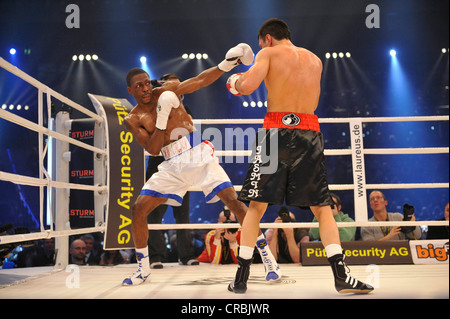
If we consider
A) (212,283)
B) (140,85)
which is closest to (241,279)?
(212,283)

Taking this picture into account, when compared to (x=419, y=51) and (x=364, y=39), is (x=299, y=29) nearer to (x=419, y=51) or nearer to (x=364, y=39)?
(x=364, y=39)

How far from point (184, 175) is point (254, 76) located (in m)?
0.78

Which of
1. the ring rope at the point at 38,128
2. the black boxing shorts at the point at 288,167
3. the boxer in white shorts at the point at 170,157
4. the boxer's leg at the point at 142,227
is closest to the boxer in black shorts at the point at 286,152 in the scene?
the black boxing shorts at the point at 288,167

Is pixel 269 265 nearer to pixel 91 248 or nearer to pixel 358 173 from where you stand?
pixel 358 173

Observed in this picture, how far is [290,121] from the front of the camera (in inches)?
75.5

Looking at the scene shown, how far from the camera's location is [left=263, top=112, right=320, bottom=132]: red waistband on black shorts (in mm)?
1919

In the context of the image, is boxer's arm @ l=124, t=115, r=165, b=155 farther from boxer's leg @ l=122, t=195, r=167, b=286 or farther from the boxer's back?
the boxer's back

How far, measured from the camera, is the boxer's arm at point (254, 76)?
6.11 ft

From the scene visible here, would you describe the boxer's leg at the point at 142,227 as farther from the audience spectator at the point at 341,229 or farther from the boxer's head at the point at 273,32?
the audience spectator at the point at 341,229

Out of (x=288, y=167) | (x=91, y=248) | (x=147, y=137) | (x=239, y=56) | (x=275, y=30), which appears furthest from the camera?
(x=91, y=248)

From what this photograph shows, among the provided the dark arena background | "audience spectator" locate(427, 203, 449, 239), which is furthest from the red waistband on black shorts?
the dark arena background

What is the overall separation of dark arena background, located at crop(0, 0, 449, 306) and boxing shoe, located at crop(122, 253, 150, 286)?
296cm

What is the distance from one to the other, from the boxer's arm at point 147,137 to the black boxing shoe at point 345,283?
1.09m
